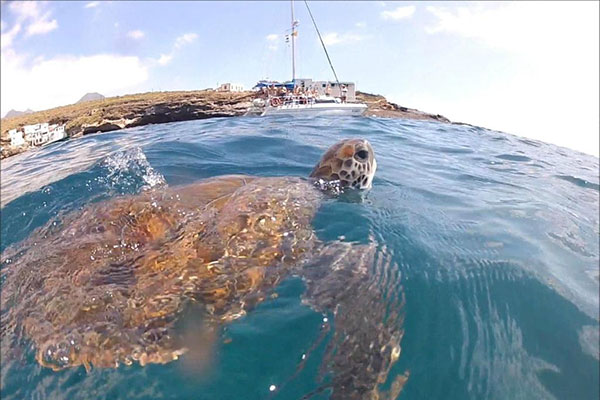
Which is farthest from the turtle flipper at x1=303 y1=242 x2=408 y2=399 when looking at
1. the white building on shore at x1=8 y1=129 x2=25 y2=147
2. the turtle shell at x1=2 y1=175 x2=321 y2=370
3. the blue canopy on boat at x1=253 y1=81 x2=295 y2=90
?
the blue canopy on boat at x1=253 y1=81 x2=295 y2=90

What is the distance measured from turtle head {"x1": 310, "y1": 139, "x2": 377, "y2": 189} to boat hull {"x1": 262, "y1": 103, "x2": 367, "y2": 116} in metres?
19.3

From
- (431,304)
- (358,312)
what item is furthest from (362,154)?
(358,312)

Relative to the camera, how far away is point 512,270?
385 centimetres

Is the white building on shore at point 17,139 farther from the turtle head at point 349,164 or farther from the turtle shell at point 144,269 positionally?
the turtle head at point 349,164

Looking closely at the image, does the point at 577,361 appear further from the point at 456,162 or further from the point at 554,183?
the point at 456,162

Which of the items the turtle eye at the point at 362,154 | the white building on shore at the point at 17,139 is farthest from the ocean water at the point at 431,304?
the white building on shore at the point at 17,139

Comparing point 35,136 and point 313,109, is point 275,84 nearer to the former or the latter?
point 313,109

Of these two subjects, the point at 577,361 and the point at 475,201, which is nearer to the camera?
the point at 577,361

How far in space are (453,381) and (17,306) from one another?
135 inches

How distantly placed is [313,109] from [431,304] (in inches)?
860

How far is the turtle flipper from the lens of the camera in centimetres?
268

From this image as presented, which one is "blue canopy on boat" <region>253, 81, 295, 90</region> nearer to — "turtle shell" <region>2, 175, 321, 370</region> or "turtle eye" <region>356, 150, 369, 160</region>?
"turtle eye" <region>356, 150, 369, 160</region>

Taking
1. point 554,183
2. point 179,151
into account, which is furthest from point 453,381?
point 179,151

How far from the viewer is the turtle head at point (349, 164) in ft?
16.4
